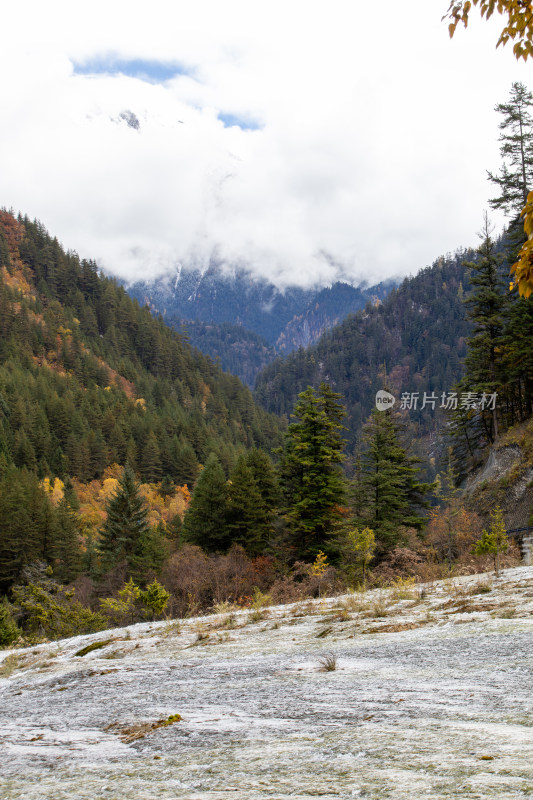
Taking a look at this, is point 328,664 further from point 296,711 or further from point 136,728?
point 136,728

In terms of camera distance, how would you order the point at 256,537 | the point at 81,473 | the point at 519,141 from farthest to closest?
the point at 81,473, the point at 519,141, the point at 256,537

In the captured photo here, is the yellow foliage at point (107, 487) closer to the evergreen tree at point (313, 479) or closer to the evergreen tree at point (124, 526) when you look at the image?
the evergreen tree at point (124, 526)

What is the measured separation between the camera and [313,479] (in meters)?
27.0

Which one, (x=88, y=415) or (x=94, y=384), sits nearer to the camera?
(x=88, y=415)

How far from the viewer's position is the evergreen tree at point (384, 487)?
89.3ft

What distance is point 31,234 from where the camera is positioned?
→ 509 feet

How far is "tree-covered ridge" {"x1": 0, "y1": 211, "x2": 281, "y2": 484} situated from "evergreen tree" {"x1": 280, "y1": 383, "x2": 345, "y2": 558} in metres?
54.5

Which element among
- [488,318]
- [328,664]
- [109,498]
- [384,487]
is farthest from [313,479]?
[109,498]

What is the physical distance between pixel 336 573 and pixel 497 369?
18.0 metres

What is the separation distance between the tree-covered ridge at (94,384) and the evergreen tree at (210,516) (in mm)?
44761

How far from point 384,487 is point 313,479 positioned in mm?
4329

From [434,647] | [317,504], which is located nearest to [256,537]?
[317,504]

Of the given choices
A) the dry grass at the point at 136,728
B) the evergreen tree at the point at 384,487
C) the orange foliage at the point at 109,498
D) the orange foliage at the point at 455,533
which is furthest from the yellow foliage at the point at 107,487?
the dry grass at the point at 136,728

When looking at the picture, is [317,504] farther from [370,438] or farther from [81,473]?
[81,473]
